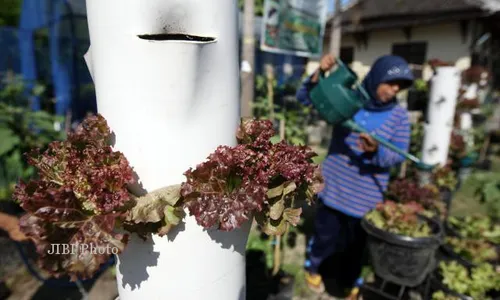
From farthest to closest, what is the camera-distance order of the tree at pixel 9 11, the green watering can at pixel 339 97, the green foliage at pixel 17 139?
the tree at pixel 9 11
the green foliage at pixel 17 139
the green watering can at pixel 339 97

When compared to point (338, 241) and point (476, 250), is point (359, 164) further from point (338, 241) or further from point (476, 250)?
point (476, 250)

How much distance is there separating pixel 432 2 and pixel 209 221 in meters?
12.0

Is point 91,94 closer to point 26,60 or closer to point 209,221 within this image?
point 26,60

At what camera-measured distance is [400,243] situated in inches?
92.8

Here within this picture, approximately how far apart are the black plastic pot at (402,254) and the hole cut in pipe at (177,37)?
2.16m

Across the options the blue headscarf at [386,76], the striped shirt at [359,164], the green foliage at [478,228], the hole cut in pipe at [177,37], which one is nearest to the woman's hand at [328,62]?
the striped shirt at [359,164]

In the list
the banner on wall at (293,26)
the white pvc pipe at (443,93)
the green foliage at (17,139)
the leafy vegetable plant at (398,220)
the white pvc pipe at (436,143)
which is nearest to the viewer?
the leafy vegetable plant at (398,220)

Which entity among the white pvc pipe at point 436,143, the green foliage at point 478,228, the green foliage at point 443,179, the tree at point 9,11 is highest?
the tree at point 9,11

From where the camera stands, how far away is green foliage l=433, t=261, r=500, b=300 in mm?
2453

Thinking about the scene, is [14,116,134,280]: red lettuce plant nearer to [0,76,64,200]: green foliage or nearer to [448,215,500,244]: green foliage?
[0,76,64,200]: green foliage

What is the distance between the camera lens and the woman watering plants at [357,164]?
244 centimetres

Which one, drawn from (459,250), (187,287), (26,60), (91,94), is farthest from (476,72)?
(26,60)

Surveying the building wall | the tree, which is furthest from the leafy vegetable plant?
the tree

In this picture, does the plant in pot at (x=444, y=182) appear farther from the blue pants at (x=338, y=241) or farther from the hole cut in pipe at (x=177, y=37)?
the hole cut in pipe at (x=177, y=37)
